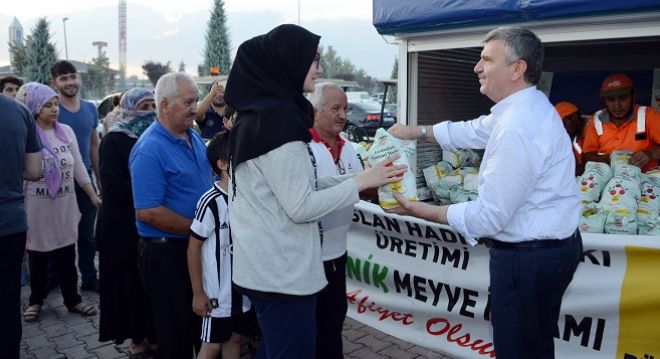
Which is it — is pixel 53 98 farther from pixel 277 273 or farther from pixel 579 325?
pixel 579 325

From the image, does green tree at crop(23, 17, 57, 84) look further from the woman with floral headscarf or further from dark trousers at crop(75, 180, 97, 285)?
the woman with floral headscarf

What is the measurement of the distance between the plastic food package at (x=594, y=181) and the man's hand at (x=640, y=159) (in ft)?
0.82

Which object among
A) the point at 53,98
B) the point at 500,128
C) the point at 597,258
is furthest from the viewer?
the point at 53,98

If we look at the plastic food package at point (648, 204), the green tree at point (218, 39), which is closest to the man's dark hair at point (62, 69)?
the plastic food package at point (648, 204)

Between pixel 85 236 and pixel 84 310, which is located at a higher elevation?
pixel 85 236

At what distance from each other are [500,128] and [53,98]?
11.7ft

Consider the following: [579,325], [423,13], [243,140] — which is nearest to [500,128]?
[243,140]

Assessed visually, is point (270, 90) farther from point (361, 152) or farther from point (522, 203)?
point (361, 152)

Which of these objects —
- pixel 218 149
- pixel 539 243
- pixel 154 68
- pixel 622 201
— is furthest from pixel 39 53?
pixel 154 68

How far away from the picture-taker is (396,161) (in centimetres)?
236

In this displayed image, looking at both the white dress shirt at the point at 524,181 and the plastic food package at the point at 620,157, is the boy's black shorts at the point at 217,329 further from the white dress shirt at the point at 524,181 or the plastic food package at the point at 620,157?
the plastic food package at the point at 620,157

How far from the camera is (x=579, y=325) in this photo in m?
3.09

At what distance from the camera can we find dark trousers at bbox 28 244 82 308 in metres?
4.27

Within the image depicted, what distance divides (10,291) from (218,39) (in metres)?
18.8
